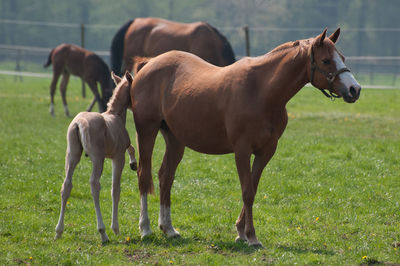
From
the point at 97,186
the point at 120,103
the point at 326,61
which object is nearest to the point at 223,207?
the point at 120,103

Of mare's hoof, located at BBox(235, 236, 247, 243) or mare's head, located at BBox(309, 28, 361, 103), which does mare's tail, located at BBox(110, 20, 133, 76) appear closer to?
mare's hoof, located at BBox(235, 236, 247, 243)

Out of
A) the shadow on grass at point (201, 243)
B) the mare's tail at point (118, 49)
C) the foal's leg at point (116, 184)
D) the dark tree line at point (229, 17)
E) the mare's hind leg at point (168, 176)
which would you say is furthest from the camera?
the dark tree line at point (229, 17)

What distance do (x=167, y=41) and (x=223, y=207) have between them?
23.9 ft

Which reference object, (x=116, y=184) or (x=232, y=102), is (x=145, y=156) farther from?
(x=232, y=102)

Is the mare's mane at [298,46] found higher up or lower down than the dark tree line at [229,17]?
higher up

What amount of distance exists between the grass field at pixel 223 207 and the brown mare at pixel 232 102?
48cm

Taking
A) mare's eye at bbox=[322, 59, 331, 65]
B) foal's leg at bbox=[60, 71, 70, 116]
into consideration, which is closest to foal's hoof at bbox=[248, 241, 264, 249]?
mare's eye at bbox=[322, 59, 331, 65]

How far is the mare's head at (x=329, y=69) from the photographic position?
16.7 ft

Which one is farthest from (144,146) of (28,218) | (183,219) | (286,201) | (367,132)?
(367,132)

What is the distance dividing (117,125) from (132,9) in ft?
193

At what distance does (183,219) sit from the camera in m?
6.61

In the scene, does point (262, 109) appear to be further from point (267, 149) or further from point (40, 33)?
point (40, 33)

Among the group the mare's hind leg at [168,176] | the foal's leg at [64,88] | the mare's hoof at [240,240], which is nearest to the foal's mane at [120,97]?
the mare's hind leg at [168,176]

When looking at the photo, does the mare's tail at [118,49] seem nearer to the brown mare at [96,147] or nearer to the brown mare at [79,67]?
the brown mare at [79,67]
